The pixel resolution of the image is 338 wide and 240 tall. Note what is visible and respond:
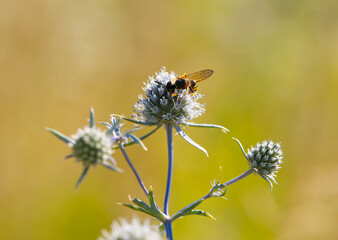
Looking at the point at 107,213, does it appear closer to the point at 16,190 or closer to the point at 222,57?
the point at 16,190

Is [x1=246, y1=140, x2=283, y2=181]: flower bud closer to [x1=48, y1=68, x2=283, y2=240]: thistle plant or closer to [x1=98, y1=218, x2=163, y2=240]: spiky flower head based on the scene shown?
[x1=48, y1=68, x2=283, y2=240]: thistle plant

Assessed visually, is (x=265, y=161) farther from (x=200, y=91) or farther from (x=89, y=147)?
(x=200, y=91)

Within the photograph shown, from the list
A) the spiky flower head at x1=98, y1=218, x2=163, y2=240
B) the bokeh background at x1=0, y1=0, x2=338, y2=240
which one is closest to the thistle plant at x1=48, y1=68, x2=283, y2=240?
the spiky flower head at x1=98, y1=218, x2=163, y2=240

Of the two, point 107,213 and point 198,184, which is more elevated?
point 198,184

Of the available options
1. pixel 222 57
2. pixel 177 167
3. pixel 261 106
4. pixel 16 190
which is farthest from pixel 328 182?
pixel 16 190

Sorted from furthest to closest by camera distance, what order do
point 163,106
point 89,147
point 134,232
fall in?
point 163,106 < point 89,147 < point 134,232

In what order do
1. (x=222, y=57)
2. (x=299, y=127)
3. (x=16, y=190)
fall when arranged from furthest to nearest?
(x=222, y=57) → (x=299, y=127) → (x=16, y=190)

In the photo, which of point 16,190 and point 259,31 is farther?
point 259,31

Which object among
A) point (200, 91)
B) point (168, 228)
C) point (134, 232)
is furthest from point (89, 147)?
point (200, 91)
